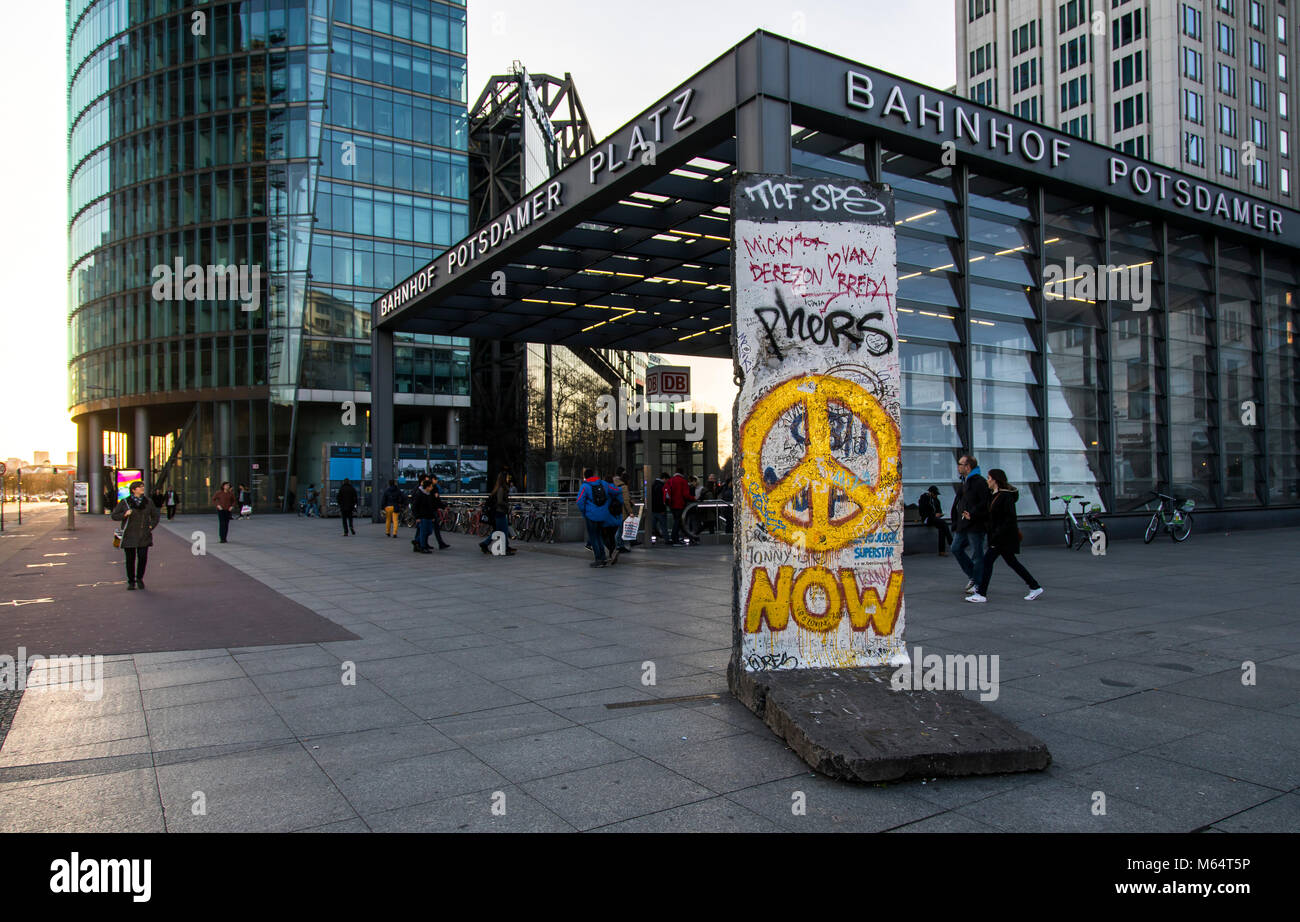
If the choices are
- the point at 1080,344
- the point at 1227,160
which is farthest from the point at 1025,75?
the point at 1080,344

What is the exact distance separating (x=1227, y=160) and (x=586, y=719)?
71413mm

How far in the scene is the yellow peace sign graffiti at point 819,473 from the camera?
230 inches

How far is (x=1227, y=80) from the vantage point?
200 feet

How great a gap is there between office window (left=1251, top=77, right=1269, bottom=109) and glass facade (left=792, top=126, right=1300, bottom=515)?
168ft

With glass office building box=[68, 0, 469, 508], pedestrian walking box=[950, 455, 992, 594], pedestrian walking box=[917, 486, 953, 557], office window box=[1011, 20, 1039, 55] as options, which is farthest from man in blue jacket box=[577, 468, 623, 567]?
office window box=[1011, 20, 1039, 55]

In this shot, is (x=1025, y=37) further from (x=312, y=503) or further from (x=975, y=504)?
(x=975, y=504)

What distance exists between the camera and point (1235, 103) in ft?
201

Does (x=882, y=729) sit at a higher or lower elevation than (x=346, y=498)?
lower

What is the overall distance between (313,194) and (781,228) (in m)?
49.9
